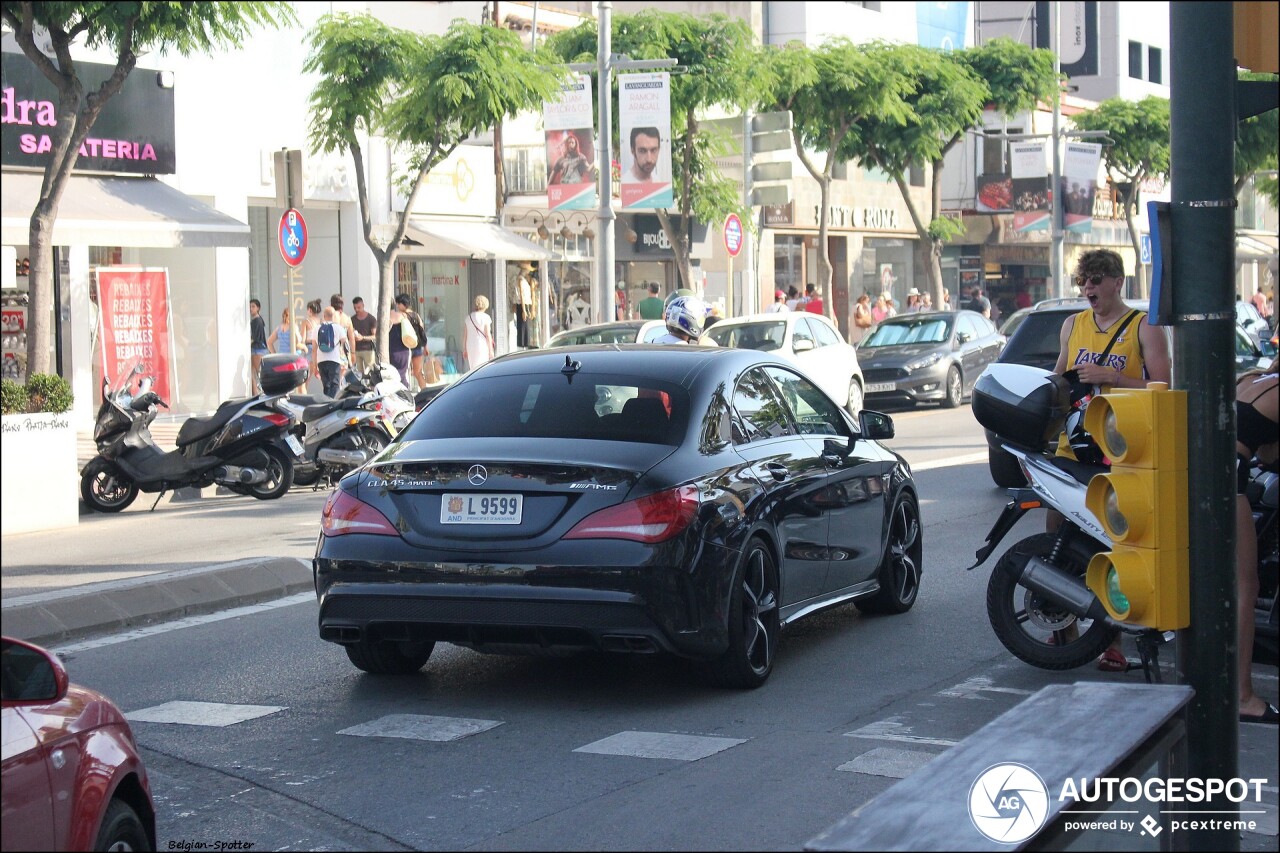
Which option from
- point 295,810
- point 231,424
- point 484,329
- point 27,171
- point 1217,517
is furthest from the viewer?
point 484,329

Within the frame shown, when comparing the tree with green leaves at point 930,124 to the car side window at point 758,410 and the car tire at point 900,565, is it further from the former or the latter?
the car side window at point 758,410

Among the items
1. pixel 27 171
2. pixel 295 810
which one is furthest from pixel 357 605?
pixel 27 171

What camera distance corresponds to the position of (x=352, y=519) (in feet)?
23.1

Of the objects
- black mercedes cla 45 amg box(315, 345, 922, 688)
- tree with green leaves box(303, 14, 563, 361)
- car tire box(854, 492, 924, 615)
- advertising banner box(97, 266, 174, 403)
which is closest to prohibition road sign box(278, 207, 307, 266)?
advertising banner box(97, 266, 174, 403)

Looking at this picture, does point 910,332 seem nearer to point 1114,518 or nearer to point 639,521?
point 639,521

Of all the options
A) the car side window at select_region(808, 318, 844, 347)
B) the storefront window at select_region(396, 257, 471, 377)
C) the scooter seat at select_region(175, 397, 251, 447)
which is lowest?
the scooter seat at select_region(175, 397, 251, 447)

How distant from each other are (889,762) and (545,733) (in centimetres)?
140

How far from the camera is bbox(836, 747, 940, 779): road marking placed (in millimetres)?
5836

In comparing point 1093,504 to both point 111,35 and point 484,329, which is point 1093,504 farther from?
point 484,329

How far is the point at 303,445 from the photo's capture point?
16.4m

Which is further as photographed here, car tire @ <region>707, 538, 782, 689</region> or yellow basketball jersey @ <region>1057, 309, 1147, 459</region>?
yellow basketball jersey @ <region>1057, 309, 1147, 459</region>

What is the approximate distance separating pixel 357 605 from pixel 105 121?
18831 millimetres

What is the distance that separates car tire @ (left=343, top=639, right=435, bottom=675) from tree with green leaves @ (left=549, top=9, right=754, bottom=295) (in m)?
25.7

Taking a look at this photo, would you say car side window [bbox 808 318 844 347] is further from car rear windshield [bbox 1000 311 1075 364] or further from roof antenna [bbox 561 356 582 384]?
roof antenna [bbox 561 356 582 384]
